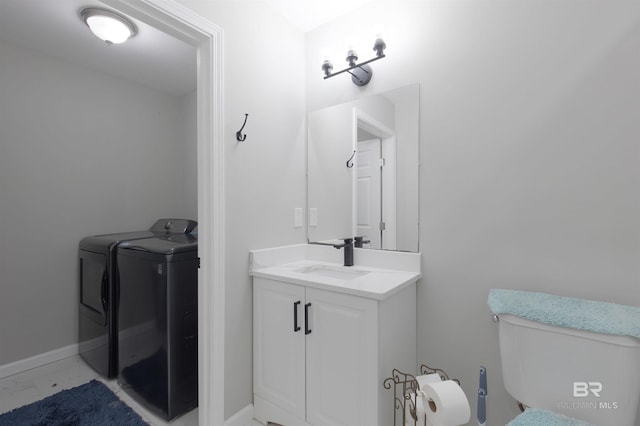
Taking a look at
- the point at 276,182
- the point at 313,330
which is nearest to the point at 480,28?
the point at 276,182

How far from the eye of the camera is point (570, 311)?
3.39 feet

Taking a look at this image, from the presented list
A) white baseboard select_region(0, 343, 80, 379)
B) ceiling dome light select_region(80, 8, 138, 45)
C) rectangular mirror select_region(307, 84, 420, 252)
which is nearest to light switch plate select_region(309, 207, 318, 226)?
rectangular mirror select_region(307, 84, 420, 252)

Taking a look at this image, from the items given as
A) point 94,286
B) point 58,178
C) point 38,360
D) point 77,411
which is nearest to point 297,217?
point 94,286

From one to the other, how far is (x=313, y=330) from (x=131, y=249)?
1.29m

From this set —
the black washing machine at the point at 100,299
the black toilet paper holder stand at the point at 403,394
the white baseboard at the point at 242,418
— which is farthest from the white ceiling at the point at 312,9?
the white baseboard at the point at 242,418

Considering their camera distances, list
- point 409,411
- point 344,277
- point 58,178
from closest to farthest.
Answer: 1. point 409,411
2. point 344,277
3. point 58,178

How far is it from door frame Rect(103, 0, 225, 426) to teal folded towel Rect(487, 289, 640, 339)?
1.29m

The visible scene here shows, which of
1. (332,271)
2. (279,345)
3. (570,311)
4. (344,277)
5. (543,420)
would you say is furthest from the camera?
(332,271)

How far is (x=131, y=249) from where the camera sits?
5.90 ft

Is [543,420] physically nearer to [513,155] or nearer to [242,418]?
[513,155]

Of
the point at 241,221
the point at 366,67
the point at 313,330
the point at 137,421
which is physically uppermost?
the point at 366,67

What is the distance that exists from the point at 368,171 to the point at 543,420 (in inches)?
52.6

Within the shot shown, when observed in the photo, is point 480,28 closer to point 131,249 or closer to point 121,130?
point 131,249

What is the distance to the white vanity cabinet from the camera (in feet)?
3.98
